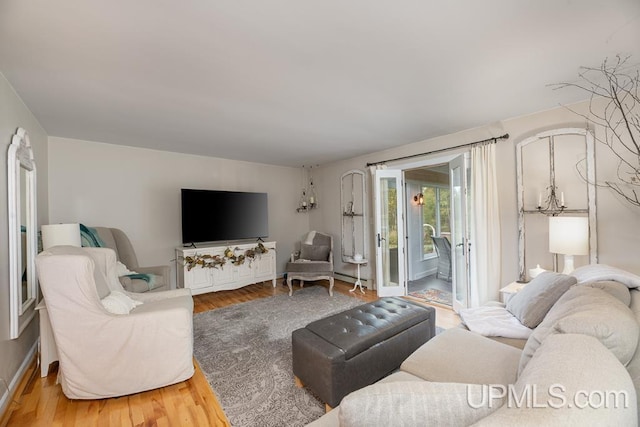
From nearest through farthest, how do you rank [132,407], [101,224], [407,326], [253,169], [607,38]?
[607,38] → [132,407] → [407,326] → [101,224] → [253,169]

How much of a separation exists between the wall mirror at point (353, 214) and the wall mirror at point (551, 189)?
2364 millimetres

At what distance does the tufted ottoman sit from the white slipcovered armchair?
3.00 ft

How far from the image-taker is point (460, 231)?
3467mm

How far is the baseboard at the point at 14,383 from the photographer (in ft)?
5.74

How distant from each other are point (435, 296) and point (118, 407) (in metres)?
4.04

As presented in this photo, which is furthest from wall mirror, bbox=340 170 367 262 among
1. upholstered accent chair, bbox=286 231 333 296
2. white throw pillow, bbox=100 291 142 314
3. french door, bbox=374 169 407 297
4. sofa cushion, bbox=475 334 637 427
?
sofa cushion, bbox=475 334 637 427

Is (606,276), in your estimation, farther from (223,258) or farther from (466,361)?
(223,258)

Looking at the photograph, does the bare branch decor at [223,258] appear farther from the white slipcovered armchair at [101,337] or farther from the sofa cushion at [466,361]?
the sofa cushion at [466,361]

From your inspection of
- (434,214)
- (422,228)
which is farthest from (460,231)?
(434,214)

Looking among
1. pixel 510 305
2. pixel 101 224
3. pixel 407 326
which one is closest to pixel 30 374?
pixel 101 224

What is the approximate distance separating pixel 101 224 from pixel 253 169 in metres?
2.52

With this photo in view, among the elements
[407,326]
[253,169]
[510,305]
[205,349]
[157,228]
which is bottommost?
[205,349]

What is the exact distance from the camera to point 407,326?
6.97 ft

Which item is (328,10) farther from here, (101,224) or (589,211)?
(101,224)
